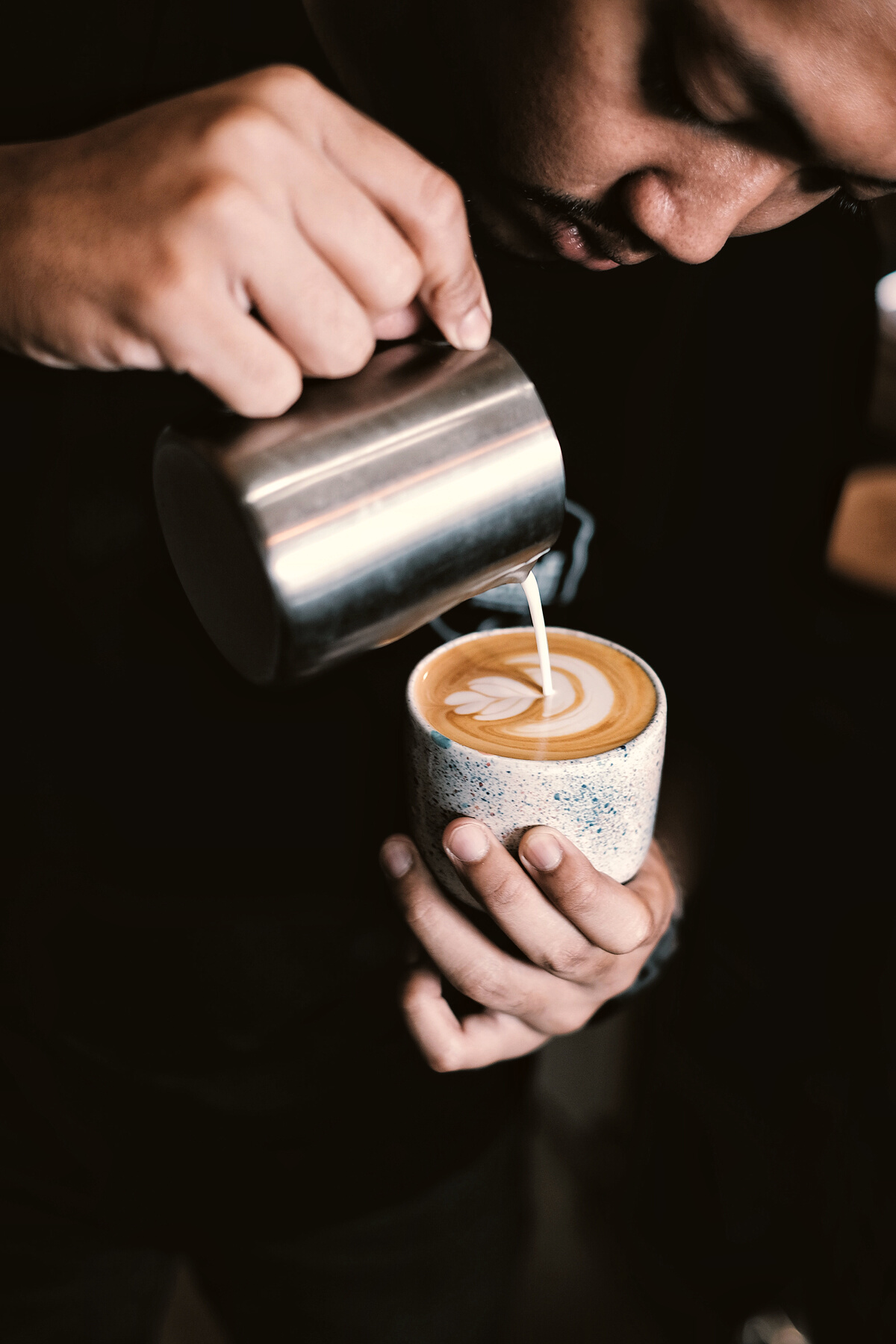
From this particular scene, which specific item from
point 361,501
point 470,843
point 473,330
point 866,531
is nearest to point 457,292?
point 473,330

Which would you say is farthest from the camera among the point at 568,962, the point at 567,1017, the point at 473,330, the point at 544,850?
the point at 567,1017

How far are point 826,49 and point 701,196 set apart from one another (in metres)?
0.18

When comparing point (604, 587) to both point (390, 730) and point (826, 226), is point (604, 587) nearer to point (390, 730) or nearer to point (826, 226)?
point (390, 730)

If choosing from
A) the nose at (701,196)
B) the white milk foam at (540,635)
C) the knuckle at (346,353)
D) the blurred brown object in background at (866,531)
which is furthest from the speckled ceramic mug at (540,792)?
the blurred brown object in background at (866,531)

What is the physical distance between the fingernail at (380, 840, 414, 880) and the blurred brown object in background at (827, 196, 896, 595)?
1.02 metres

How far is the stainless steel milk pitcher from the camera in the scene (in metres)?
0.59

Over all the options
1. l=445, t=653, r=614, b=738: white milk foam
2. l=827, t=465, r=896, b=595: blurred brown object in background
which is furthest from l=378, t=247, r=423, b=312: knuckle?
l=827, t=465, r=896, b=595: blurred brown object in background

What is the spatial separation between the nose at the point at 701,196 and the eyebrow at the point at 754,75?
0.06m

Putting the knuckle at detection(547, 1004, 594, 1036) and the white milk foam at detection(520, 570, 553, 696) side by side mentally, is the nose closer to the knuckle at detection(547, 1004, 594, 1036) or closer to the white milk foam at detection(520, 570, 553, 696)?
the white milk foam at detection(520, 570, 553, 696)

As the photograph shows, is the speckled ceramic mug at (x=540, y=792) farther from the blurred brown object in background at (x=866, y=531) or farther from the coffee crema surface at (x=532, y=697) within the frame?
the blurred brown object in background at (x=866, y=531)

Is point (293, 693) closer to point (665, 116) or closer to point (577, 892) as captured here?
point (577, 892)

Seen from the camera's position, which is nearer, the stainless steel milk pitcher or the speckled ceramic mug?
the stainless steel milk pitcher

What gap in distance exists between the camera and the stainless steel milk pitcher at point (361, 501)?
1.93 ft

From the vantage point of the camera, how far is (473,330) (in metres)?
0.66
